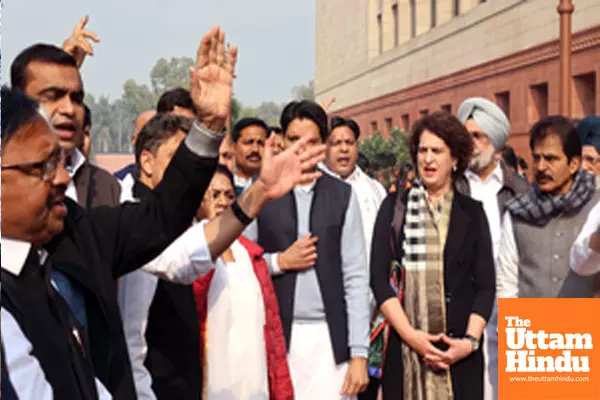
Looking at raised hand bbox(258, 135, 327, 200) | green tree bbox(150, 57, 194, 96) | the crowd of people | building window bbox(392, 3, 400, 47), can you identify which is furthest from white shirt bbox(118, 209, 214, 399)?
green tree bbox(150, 57, 194, 96)

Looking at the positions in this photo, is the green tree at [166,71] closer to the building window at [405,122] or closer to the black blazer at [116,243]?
the building window at [405,122]

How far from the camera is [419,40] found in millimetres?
39000

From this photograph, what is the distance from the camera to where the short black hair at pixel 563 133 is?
5.67 meters

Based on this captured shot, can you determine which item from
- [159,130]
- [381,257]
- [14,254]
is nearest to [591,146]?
[381,257]

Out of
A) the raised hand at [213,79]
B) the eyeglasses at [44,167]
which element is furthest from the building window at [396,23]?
the eyeglasses at [44,167]

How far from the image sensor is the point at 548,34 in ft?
84.9

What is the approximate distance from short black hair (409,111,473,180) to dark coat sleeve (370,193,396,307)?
49 cm

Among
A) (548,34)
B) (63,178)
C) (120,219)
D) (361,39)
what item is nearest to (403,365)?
(120,219)

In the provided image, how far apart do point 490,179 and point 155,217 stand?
382cm

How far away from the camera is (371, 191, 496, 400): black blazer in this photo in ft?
17.9

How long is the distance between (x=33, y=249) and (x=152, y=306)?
1425 millimetres

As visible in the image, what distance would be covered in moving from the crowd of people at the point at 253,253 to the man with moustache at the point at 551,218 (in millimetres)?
10

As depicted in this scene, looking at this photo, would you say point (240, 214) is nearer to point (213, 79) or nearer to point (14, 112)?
point (213, 79)

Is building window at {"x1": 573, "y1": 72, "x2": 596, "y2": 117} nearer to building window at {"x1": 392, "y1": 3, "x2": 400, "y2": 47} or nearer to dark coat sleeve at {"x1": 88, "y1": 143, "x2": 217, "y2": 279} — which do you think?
building window at {"x1": 392, "y1": 3, "x2": 400, "y2": 47}
